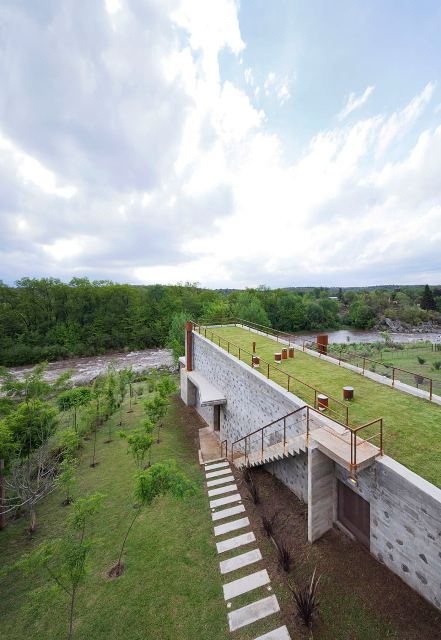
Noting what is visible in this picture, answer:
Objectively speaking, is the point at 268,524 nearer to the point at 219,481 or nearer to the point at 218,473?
the point at 219,481

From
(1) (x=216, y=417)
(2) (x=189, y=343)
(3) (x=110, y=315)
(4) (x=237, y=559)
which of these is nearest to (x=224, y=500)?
(4) (x=237, y=559)

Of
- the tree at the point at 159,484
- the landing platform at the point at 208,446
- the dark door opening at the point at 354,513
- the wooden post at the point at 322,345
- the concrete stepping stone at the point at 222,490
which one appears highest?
the wooden post at the point at 322,345

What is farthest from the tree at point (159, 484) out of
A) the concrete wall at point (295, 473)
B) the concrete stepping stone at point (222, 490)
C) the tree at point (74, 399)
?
the tree at point (74, 399)

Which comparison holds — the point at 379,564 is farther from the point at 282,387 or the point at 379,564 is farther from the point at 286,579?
the point at 282,387

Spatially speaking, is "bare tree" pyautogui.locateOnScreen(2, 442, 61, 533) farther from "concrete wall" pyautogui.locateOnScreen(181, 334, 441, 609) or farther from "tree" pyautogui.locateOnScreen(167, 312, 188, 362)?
"tree" pyautogui.locateOnScreen(167, 312, 188, 362)

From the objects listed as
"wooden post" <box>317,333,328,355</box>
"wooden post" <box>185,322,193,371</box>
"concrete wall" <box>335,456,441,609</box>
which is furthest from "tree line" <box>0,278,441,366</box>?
"concrete wall" <box>335,456,441,609</box>

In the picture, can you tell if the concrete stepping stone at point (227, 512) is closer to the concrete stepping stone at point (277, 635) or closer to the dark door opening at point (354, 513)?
the dark door opening at point (354, 513)
